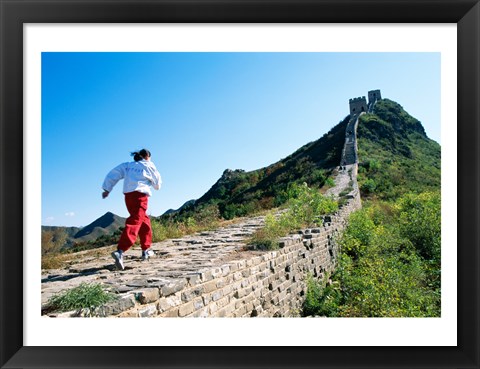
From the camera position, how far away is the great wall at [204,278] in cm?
287

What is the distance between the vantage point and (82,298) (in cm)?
270

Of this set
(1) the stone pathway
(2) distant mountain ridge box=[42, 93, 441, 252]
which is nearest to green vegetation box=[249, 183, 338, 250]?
(1) the stone pathway

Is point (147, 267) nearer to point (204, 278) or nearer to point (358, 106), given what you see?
point (204, 278)

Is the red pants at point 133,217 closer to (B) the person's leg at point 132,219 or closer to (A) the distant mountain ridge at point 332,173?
(B) the person's leg at point 132,219

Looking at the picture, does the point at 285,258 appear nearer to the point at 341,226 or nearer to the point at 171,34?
the point at 171,34

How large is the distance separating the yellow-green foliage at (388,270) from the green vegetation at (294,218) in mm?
960

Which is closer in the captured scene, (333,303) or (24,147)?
(24,147)

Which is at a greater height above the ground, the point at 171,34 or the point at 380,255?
the point at 171,34

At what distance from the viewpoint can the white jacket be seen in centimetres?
402

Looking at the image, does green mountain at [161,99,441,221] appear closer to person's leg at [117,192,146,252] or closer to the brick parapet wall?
the brick parapet wall

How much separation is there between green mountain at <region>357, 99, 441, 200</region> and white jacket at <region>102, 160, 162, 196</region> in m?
6.54

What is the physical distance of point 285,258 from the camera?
5176 millimetres

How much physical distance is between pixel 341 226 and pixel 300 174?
8760 mm

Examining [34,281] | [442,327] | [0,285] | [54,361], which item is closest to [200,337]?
[54,361]
